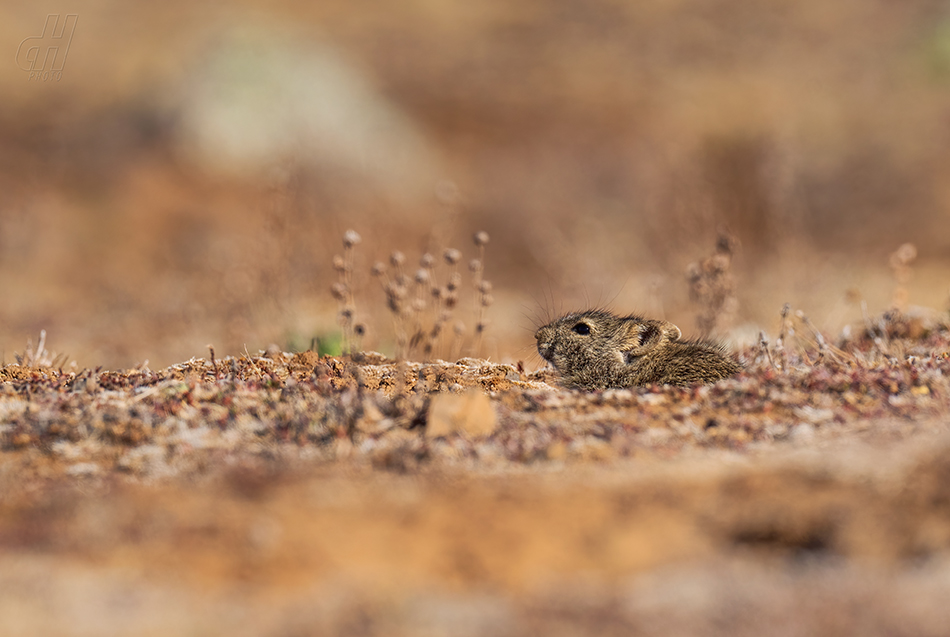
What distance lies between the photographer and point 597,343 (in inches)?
250

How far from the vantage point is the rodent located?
582 cm

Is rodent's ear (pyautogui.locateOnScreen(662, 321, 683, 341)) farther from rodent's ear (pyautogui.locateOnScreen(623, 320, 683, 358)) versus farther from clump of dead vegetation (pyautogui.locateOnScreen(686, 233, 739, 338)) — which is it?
clump of dead vegetation (pyautogui.locateOnScreen(686, 233, 739, 338))

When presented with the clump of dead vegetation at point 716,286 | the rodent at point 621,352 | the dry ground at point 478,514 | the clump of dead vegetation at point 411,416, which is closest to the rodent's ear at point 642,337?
the rodent at point 621,352

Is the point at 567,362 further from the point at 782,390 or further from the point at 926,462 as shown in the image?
the point at 926,462

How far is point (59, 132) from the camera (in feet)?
60.7

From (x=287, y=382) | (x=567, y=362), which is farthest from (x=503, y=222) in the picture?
(x=287, y=382)

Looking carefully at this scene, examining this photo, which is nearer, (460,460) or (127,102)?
(460,460)

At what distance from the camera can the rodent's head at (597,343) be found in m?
6.22

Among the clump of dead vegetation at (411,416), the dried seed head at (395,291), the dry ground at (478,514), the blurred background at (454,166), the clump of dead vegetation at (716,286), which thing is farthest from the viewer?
the blurred background at (454,166)

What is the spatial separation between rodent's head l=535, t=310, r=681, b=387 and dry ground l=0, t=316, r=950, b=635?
1.30 m

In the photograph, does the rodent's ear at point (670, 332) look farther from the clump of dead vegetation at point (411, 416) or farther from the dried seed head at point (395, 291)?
the dried seed head at point (395, 291)

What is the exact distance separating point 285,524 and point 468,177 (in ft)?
51.7

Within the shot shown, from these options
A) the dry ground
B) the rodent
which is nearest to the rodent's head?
the rodent

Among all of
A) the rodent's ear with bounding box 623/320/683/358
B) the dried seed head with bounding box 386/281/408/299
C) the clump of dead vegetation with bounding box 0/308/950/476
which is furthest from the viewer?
the dried seed head with bounding box 386/281/408/299
